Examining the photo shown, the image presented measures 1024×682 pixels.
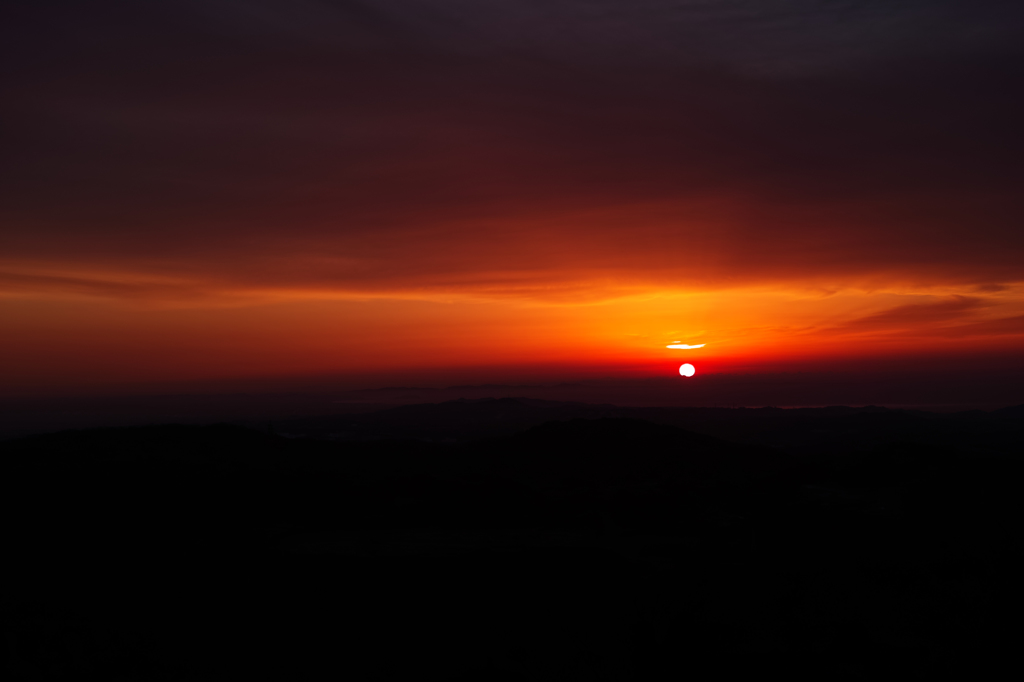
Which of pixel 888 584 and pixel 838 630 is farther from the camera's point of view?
pixel 888 584

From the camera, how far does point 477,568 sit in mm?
17625

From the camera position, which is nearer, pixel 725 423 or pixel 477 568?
pixel 477 568

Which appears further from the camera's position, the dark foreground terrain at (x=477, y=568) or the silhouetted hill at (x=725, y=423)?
the silhouetted hill at (x=725, y=423)

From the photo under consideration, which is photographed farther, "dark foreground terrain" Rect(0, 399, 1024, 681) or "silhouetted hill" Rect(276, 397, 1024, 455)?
"silhouetted hill" Rect(276, 397, 1024, 455)

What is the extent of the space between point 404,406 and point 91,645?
336ft

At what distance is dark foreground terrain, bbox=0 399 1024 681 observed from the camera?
14.3 meters

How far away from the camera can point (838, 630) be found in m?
15.8

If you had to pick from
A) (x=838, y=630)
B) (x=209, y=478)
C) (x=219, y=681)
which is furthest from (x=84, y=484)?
(x=838, y=630)

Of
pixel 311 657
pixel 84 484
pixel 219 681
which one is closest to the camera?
pixel 219 681

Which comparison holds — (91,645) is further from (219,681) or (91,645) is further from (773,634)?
(773,634)

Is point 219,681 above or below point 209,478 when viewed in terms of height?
below

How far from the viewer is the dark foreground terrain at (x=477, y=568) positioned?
1432 cm

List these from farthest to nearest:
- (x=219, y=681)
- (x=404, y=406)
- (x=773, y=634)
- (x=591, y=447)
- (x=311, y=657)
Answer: (x=404, y=406) → (x=591, y=447) → (x=773, y=634) → (x=311, y=657) → (x=219, y=681)

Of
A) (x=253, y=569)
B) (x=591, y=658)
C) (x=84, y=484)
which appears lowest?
(x=591, y=658)
